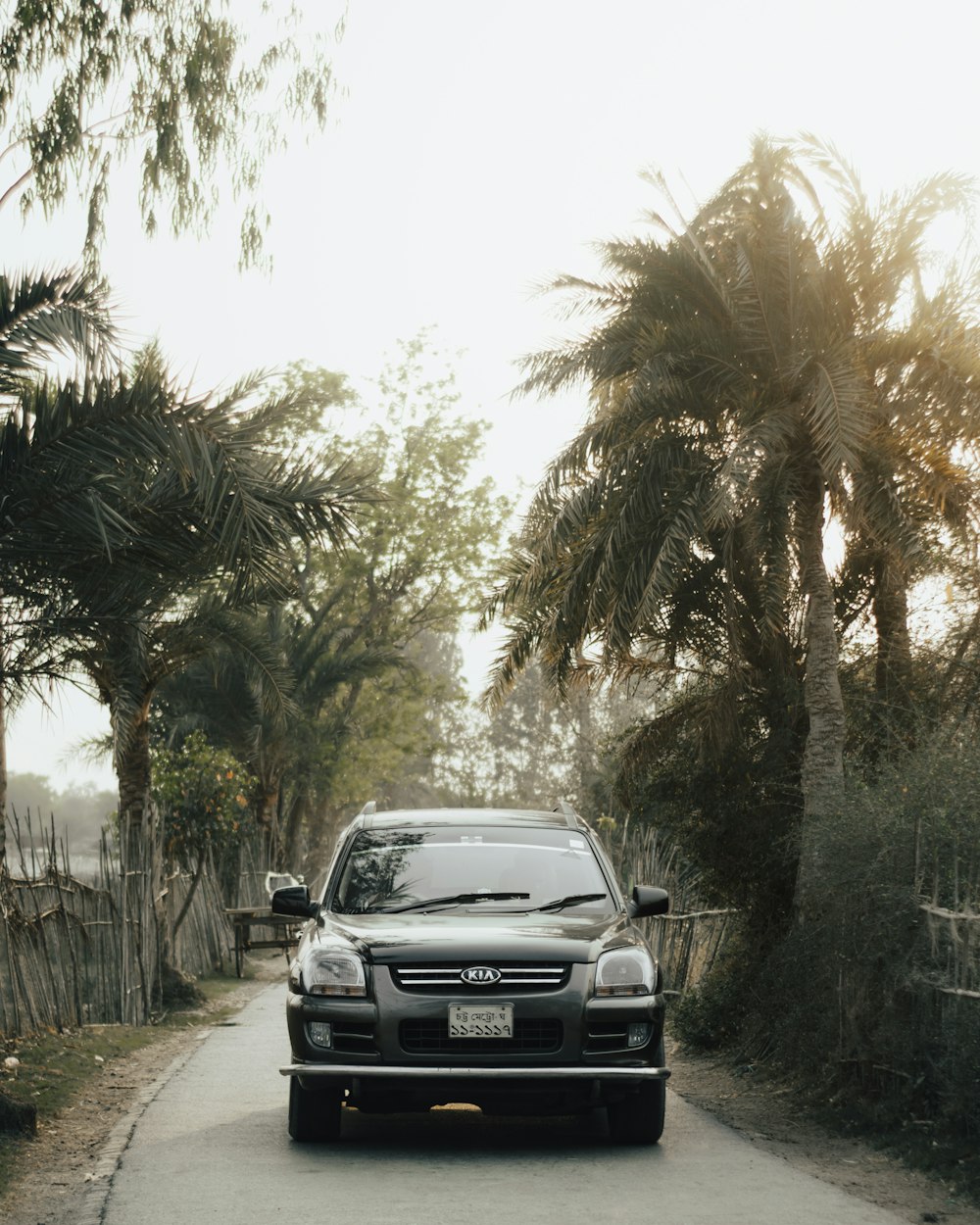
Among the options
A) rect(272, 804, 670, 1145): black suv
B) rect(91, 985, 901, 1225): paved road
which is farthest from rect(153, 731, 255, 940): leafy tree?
rect(272, 804, 670, 1145): black suv

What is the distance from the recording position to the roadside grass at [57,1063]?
9.12m

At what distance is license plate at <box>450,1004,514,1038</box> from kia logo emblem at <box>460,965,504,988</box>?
114 millimetres

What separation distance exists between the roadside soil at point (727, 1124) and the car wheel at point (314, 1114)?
1086mm

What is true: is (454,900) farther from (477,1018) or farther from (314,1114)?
(314,1114)

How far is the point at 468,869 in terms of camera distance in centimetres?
945

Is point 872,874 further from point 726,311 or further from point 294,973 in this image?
point 726,311

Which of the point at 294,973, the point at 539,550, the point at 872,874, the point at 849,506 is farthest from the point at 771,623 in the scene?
the point at 294,973

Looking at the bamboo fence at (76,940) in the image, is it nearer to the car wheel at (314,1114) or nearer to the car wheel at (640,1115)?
the car wheel at (314,1114)

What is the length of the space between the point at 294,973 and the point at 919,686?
32.5 ft

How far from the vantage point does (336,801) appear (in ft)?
155

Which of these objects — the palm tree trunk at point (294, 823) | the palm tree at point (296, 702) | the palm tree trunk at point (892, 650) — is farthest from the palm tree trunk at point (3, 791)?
the palm tree trunk at point (294, 823)

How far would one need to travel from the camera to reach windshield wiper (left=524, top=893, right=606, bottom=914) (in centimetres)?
911

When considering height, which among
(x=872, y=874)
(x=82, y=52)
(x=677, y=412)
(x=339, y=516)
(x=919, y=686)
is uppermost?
(x=82, y=52)

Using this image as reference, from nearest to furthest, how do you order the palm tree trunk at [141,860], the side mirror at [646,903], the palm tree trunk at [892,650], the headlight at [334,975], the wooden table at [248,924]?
the headlight at [334,975], the side mirror at [646,903], the palm tree trunk at [141,860], the palm tree trunk at [892,650], the wooden table at [248,924]
